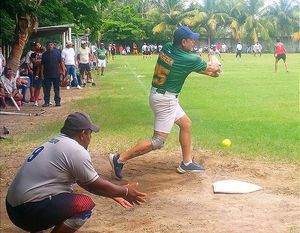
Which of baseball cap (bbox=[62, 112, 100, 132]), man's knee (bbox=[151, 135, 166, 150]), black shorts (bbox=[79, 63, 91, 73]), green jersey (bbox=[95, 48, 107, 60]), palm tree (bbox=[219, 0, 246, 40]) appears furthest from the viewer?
palm tree (bbox=[219, 0, 246, 40])

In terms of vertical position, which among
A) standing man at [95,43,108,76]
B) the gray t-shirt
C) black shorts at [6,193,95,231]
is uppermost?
the gray t-shirt

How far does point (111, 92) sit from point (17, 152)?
11398mm

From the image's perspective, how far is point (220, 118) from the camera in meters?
13.2

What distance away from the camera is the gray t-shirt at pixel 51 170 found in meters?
4.43

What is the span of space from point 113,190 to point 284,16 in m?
81.2

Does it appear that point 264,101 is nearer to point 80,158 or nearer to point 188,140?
point 188,140

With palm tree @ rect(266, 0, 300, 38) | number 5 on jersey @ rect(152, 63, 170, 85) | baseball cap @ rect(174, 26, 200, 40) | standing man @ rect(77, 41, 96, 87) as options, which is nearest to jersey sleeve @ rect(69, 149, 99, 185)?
number 5 on jersey @ rect(152, 63, 170, 85)

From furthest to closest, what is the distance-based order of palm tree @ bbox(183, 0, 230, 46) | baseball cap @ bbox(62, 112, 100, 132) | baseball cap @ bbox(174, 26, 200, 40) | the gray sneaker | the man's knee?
palm tree @ bbox(183, 0, 230, 46) → the gray sneaker → the man's knee → baseball cap @ bbox(174, 26, 200, 40) → baseball cap @ bbox(62, 112, 100, 132)

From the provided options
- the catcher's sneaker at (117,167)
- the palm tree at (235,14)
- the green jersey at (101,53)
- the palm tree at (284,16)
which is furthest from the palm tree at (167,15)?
the catcher's sneaker at (117,167)

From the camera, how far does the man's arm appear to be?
4606 millimetres

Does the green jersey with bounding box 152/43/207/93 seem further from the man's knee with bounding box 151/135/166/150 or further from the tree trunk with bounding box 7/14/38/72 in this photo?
the tree trunk with bounding box 7/14/38/72

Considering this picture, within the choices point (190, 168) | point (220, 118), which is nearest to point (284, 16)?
point (220, 118)

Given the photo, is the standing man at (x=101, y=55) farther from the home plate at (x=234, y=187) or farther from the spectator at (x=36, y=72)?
the home plate at (x=234, y=187)

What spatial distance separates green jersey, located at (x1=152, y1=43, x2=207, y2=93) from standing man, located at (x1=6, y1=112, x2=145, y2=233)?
3.07m
